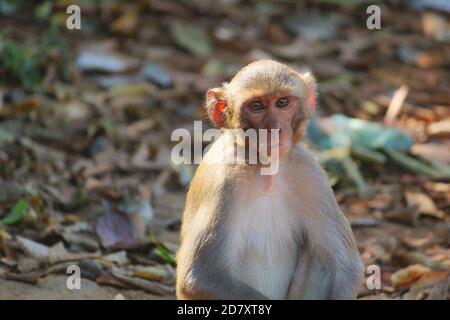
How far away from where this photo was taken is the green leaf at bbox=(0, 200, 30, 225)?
772 centimetres

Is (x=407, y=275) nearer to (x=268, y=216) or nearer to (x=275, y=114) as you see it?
(x=268, y=216)

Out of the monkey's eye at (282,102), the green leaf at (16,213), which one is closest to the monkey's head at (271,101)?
the monkey's eye at (282,102)

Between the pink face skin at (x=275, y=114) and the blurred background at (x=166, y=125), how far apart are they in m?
1.87

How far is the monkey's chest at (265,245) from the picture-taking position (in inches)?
235

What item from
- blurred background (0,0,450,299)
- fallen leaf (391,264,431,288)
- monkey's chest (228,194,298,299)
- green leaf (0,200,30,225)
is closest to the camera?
monkey's chest (228,194,298,299)

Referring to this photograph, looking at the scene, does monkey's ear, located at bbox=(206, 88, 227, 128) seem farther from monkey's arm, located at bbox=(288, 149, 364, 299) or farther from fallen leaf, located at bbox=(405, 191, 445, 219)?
fallen leaf, located at bbox=(405, 191, 445, 219)

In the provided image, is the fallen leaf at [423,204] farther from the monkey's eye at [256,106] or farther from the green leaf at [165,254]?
the monkey's eye at [256,106]

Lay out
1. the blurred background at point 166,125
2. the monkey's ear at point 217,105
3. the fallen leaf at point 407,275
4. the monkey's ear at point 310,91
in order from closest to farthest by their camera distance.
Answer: the monkey's ear at point 310,91
the monkey's ear at point 217,105
the fallen leaf at point 407,275
the blurred background at point 166,125

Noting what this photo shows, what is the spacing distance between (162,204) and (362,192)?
1.86 meters

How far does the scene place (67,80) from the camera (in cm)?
1095

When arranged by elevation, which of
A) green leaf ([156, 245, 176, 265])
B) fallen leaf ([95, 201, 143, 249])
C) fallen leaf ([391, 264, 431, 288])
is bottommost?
fallen leaf ([391, 264, 431, 288])

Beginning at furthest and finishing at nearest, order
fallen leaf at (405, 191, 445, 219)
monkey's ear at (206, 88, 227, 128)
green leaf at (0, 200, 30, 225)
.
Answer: fallen leaf at (405, 191, 445, 219), green leaf at (0, 200, 30, 225), monkey's ear at (206, 88, 227, 128)

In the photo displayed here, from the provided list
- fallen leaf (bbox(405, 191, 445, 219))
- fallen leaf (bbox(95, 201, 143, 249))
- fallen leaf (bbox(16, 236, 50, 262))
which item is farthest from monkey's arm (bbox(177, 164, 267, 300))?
fallen leaf (bbox(405, 191, 445, 219))

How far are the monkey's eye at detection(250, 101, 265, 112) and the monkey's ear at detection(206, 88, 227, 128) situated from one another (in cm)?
39
